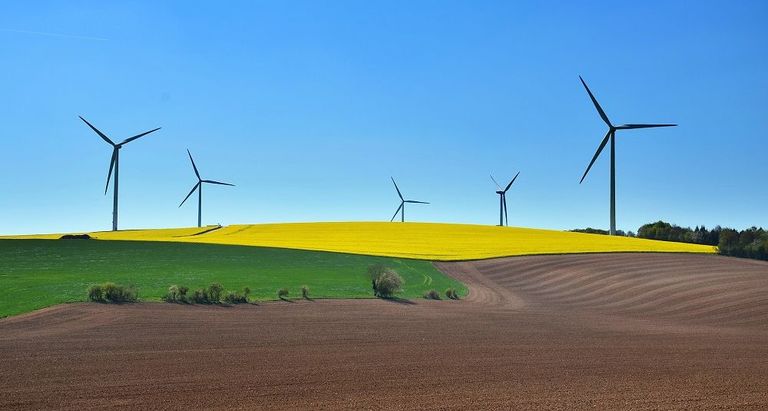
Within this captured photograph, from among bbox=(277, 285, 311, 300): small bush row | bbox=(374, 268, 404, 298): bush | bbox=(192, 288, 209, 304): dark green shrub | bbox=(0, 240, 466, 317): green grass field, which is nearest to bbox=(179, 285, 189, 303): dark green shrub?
bbox=(192, 288, 209, 304): dark green shrub

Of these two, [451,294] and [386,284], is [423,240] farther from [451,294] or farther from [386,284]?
[386,284]

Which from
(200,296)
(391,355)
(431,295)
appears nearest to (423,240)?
(431,295)

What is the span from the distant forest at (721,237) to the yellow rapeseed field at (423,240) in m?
2.33

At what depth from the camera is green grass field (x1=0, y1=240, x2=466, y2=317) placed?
30188 mm

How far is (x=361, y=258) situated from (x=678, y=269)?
791 inches

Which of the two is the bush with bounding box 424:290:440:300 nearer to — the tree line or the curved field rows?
the curved field rows

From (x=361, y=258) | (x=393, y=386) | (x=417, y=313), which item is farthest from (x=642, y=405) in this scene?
(x=361, y=258)

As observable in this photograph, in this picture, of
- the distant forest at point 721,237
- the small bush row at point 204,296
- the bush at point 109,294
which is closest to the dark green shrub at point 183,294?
the small bush row at point 204,296

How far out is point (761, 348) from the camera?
20.2m

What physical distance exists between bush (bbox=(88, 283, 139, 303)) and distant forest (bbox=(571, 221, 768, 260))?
47.1 m

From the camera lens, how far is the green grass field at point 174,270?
30188mm

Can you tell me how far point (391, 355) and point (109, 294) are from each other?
12.7 metres

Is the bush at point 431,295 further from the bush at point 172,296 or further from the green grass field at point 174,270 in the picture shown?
the bush at point 172,296

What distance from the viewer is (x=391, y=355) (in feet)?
58.9
